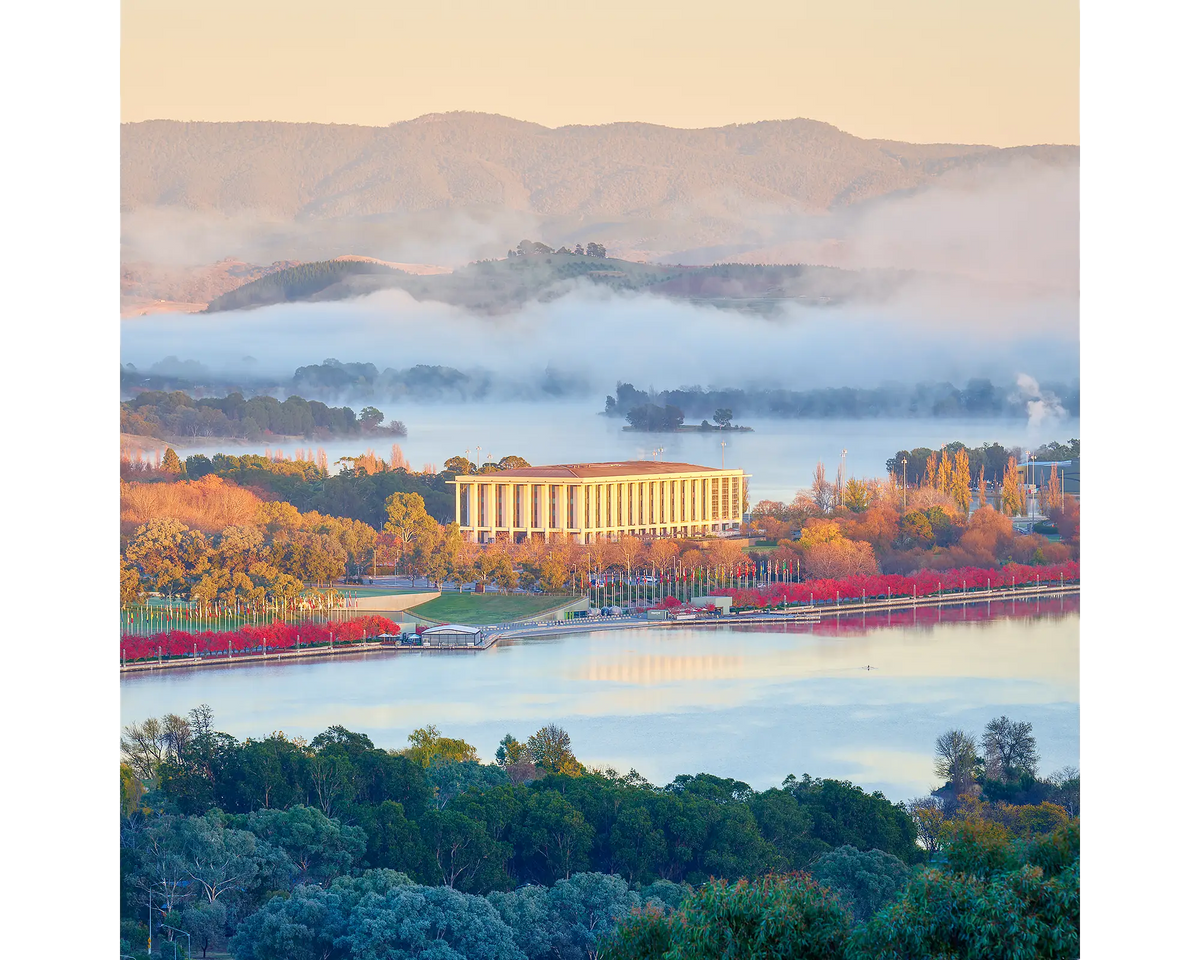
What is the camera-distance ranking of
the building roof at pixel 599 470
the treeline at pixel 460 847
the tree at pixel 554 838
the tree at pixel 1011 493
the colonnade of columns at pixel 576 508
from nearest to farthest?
the treeline at pixel 460 847
the tree at pixel 554 838
the colonnade of columns at pixel 576 508
the building roof at pixel 599 470
the tree at pixel 1011 493

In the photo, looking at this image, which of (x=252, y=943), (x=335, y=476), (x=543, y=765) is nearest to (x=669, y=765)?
(x=543, y=765)

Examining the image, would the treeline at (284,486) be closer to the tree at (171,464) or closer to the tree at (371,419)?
the tree at (171,464)

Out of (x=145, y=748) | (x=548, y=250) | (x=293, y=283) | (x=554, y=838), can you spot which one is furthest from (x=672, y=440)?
(x=554, y=838)

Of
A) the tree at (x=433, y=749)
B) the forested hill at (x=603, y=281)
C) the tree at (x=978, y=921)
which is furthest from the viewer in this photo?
the forested hill at (x=603, y=281)

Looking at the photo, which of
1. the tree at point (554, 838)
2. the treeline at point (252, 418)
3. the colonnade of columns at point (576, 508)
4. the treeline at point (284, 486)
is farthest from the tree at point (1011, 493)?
the tree at point (554, 838)

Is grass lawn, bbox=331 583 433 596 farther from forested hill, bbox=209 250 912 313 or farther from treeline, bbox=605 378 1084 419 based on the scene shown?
forested hill, bbox=209 250 912 313

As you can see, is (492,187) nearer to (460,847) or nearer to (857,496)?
(857,496)
